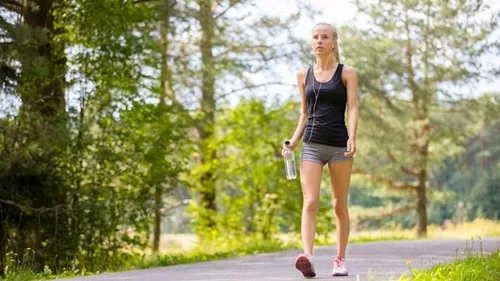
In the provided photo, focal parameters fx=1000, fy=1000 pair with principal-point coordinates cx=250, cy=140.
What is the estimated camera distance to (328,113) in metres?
8.10

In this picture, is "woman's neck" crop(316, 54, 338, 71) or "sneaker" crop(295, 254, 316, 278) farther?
"woman's neck" crop(316, 54, 338, 71)

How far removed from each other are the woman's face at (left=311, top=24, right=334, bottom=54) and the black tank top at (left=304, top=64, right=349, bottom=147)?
0.81 ft

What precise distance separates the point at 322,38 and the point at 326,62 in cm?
23

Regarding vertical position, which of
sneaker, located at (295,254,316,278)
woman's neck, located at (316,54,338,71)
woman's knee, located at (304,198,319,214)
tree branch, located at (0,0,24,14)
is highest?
tree branch, located at (0,0,24,14)

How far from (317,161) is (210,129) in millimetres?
13243

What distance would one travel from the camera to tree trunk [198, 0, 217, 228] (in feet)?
70.0

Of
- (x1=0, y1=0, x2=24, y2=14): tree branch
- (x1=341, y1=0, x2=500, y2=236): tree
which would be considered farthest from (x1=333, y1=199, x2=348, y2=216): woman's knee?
(x1=341, y1=0, x2=500, y2=236): tree

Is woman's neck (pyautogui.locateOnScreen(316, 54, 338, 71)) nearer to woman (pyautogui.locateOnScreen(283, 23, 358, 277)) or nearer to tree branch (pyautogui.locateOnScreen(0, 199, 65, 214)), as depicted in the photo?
woman (pyautogui.locateOnScreen(283, 23, 358, 277))

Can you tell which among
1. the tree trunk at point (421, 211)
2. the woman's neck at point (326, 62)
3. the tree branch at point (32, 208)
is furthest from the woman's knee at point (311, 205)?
the tree trunk at point (421, 211)

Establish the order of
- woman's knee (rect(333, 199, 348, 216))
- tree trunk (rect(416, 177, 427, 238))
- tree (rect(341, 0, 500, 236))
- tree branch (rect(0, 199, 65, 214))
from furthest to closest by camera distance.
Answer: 1. tree trunk (rect(416, 177, 427, 238))
2. tree (rect(341, 0, 500, 236))
3. tree branch (rect(0, 199, 65, 214))
4. woman's knee (rect(333, 199, 348, 216))

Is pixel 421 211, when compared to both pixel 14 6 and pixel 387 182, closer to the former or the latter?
pixel 387 182

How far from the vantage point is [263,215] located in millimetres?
20328

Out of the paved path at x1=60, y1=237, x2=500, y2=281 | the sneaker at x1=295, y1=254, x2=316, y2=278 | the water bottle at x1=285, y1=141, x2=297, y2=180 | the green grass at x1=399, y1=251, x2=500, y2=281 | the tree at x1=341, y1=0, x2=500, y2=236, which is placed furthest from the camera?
the tree at x1=341, y1=0, x2=500, y2=236

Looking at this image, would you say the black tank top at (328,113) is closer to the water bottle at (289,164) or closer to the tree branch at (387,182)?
the water bottle at (289,164)
